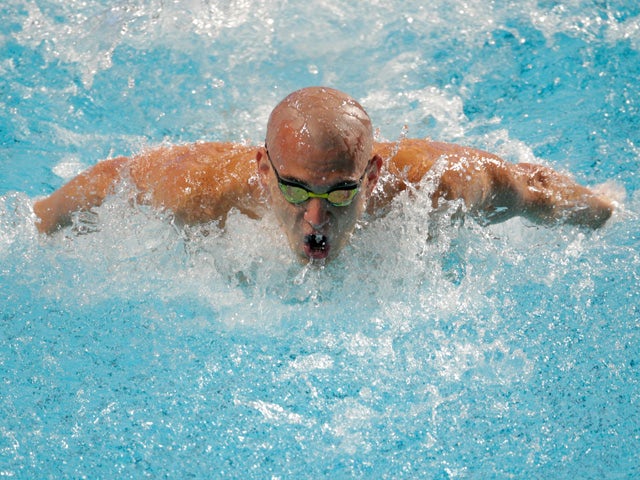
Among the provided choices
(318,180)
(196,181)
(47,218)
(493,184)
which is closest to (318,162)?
(318,180)

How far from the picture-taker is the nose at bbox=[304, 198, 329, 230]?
242cm

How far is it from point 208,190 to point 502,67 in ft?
8.34

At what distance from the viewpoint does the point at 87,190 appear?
2.92m

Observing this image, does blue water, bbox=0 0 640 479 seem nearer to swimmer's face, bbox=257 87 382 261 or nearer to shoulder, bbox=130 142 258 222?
shoulder, bbox=130 142 258 222

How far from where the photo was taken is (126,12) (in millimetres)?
4785

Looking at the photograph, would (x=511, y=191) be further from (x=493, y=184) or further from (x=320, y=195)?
(x=320, y=195)

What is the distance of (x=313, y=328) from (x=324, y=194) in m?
0.97

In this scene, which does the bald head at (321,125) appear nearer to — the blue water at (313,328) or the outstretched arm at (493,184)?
the outstretched arm at (493,184)

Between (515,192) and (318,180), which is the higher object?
(318,180)

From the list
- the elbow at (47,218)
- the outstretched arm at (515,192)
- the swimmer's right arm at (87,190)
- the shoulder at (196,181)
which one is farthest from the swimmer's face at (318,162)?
the elbow at (47,218)

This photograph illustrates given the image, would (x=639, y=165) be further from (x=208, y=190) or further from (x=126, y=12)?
(x=126, y=12)

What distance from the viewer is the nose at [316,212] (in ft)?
7.93

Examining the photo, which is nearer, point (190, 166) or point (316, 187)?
point (316, 187)

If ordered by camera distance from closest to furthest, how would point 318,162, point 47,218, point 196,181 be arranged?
point 318,162
point 196,181
point 47,218
